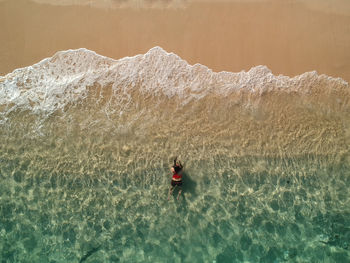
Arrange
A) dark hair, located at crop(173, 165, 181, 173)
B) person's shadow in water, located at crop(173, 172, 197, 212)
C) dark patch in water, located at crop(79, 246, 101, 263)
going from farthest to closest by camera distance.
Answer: person's shadow in water, located at crop(173, 172, 197, 212) < dark patch in water, located at crop(79, 246, 101, 263) < dark hair, located at crop(173, 165, 181, 173)

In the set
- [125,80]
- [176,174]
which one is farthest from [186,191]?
[125,80]

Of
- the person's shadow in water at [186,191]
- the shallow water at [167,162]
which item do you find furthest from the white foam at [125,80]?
the person's shadow in water at [186,191]

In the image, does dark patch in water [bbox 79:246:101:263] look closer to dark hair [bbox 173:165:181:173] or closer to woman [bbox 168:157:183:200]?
woman [bbox 168:157:183:200]

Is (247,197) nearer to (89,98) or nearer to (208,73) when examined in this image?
(208,73)

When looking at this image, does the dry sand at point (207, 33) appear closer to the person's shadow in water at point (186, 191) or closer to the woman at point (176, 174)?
the woman at point (176, 174)

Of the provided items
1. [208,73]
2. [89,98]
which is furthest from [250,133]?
[89,98]

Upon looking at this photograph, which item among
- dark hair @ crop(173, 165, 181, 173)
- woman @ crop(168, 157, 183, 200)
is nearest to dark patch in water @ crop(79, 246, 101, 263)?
woman @ crop(168, 157, 183, 200)
